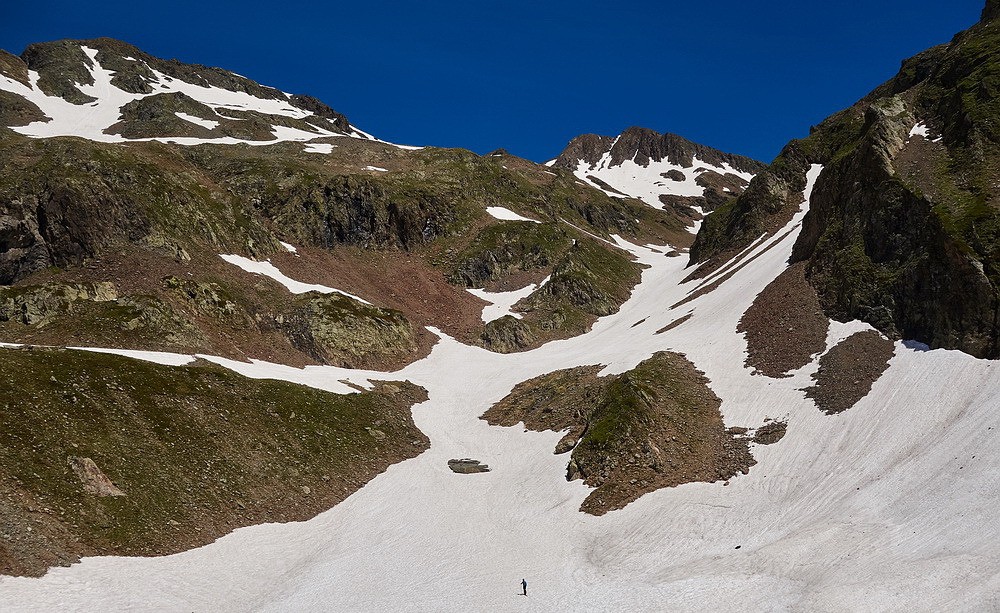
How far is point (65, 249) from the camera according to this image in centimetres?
5878

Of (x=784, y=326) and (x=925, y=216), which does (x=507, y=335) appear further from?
(x=925, y=216)

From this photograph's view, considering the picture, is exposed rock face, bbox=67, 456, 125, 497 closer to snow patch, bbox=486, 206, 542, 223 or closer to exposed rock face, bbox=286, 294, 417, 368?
exposed rock face, bbox=286, 294, 417, 368

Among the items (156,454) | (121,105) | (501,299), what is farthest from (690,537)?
(121,105)

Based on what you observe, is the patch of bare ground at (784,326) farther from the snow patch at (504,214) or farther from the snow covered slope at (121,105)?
the snow covered slope at (121,105)

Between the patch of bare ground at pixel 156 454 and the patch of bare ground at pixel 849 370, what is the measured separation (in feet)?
110

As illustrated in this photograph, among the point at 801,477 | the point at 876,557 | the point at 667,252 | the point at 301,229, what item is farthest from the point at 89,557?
the point at 667,252

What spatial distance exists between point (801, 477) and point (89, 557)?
39203mm

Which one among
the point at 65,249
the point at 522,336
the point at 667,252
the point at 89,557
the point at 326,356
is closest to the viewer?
the point at 89,557

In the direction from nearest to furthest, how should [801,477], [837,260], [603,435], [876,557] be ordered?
[876,557] < [801,477] < [603,435] < [837,260]

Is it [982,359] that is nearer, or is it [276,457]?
[982,359]

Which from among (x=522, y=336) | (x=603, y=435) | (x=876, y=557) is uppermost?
(x=522, y=336)

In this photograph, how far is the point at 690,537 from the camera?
97.9 ft

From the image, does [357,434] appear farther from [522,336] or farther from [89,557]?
[522,336]

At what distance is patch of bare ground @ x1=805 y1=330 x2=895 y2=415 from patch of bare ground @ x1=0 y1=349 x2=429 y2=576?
3354 centimetres
